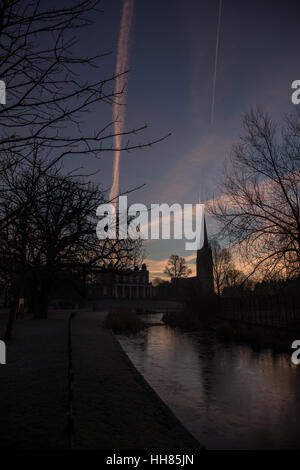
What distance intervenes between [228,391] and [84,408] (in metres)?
5.93

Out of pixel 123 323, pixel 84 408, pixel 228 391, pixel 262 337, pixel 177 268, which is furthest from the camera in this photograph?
pixel 177 268

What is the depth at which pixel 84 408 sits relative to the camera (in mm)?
7387

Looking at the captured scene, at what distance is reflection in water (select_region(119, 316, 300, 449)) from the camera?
767cm

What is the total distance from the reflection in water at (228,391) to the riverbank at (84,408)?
114 centimetres

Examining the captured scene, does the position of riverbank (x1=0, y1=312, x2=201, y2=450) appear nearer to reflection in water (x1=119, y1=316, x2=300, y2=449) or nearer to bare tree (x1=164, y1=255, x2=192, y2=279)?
reflection in water (x1=119, y1=316, x2=300, y2=449)

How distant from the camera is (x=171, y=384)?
40.8ft

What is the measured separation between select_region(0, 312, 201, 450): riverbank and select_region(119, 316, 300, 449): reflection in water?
1.14 meters
